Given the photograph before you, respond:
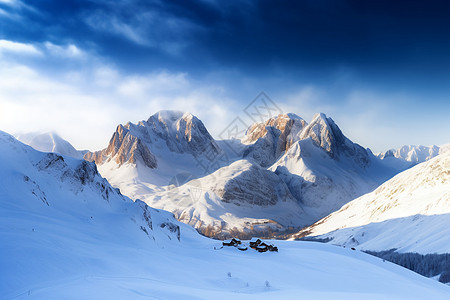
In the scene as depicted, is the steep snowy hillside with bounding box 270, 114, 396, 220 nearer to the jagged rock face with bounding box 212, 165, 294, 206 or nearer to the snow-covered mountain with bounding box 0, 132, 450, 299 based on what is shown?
the jagged rock face with bounding box 212, 165, 294, 206

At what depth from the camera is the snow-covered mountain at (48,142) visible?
6969 inches

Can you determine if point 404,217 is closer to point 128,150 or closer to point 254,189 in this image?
point 254,189

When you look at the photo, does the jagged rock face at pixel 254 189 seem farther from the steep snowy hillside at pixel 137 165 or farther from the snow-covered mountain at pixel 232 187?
the steep snowy hillside at pixel 137 165

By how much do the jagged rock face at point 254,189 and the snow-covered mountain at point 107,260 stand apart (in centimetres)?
11994

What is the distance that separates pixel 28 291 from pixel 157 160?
607 ft

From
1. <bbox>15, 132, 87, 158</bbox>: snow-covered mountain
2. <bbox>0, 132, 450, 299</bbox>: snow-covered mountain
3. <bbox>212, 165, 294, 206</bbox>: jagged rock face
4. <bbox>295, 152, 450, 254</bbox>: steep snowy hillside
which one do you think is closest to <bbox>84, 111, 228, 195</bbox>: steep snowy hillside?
<bbox>15, 132, 87, 158</bbox>: snow-covered mountain

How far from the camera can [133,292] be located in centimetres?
862

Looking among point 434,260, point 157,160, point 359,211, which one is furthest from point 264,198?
point 434,260

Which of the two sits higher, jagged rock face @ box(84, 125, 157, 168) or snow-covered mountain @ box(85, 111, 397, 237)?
jagged rock face @ box(84, 125, 157, 168)

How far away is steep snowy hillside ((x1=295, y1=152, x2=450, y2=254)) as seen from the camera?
5435 cm

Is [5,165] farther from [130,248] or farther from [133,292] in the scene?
[133,292]

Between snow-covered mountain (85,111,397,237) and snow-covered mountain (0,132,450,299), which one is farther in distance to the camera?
snow-covered mountain (85,111,397,237)

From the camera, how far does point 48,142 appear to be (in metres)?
185

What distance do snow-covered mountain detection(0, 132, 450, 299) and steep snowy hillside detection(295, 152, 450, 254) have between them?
35.0 m
